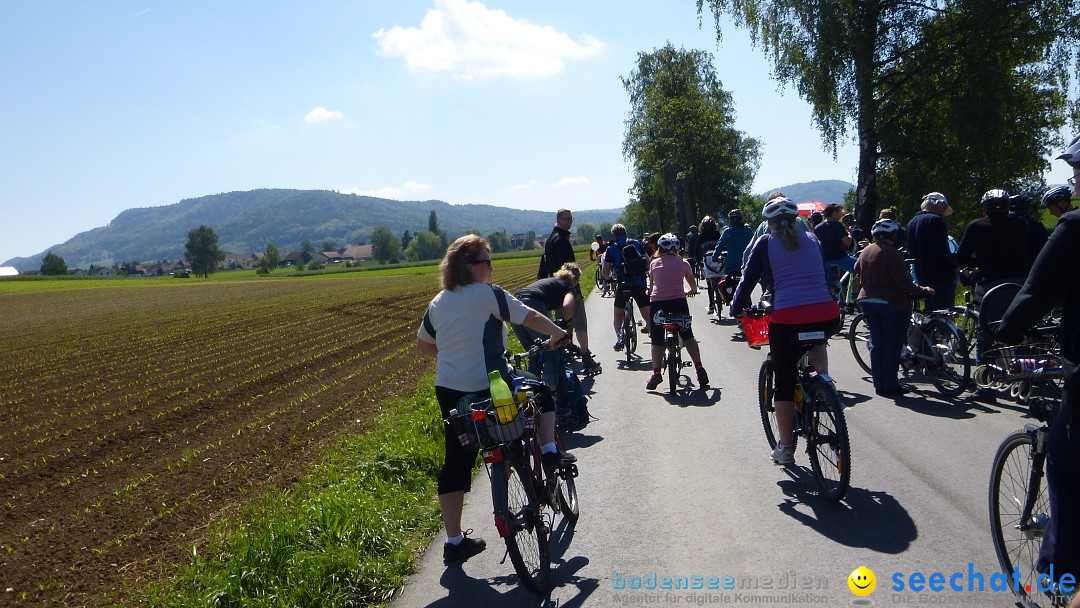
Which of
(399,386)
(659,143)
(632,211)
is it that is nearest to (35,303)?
(659,143)

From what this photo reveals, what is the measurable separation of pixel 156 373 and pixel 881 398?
44.4ft

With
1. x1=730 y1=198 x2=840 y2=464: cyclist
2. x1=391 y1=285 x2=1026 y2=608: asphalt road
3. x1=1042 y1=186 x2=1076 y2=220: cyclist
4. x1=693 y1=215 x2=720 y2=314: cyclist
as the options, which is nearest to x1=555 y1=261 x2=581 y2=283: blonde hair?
x1=391 y1=285 x2=1026 y2=608: asphalt road

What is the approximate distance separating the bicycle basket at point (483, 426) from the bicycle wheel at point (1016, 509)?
7.40 ft

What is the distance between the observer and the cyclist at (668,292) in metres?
9.02

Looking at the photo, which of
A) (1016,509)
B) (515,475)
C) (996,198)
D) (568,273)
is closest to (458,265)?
(515,475)

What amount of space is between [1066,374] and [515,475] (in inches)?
105

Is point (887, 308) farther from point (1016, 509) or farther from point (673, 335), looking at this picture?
point (1016, 509)

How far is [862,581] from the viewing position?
382 cm

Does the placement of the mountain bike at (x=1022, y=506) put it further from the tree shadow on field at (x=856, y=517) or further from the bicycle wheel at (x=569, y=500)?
the bicycle wheel at (x=569, y=500)

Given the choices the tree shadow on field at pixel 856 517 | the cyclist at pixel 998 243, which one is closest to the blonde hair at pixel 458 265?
the tree shadow on field at pixel 856 517

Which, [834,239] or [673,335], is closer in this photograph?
[673,335]

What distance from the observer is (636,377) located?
10.3 meters

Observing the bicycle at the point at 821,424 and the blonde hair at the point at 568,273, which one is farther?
the blonde hair at the point at 568,273

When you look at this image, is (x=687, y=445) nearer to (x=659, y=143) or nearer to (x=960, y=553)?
(x=960, y=553)
